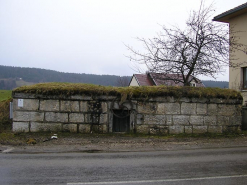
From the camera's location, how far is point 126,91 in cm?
1044

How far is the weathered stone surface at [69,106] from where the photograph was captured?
1007 centimetres

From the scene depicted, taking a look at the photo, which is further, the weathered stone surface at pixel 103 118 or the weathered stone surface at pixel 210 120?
the weathered stone surface at pixel 210 120

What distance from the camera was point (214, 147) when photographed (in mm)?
8430

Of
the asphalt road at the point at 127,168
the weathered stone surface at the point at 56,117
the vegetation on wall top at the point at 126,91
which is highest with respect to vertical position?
Result: the vegetation on wall top at the point at 126,91

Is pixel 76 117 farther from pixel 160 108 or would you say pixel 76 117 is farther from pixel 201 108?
pixel 201 108

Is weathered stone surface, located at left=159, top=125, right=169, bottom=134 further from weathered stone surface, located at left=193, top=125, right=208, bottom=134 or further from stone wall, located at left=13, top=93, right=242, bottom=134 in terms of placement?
weathered stone surface, located at left=193, top=125, right=208, bottom=134

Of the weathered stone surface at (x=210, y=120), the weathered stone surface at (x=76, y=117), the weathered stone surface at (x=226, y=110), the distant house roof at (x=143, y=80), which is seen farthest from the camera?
the distant house roof at (x=143, y=80)

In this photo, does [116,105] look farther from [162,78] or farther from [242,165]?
[242,165]

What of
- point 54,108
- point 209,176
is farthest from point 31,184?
point 54,108

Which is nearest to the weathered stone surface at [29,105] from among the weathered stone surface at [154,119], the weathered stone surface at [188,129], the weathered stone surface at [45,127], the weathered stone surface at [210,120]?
the weathered stone surface at [45,127]

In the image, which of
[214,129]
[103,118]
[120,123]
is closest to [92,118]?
[103,118]

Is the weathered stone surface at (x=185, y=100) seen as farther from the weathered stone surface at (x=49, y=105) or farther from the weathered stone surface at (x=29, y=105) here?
the weathered stone surface at (x=29, y=105)

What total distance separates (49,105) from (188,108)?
578 centimetres

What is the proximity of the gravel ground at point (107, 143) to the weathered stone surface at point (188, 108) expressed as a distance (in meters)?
1.13
